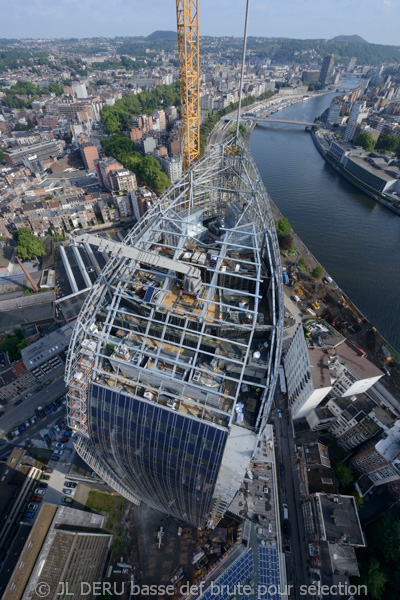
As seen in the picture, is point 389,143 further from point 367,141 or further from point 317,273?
point 317,273

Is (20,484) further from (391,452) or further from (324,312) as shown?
(324,312)

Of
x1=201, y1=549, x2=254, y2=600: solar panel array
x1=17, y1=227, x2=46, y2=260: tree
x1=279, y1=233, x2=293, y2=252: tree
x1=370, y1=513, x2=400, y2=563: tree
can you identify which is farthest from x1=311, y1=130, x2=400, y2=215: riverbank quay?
x1=17, y1=227, x2=46, y2=260: tree

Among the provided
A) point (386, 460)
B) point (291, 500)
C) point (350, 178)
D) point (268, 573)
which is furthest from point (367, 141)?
point (268, 573)

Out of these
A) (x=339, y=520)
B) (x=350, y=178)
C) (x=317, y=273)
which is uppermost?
(x=350, y=178)

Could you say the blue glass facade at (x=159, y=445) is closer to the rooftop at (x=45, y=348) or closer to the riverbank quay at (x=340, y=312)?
the rooftop at (x=45, y=348)

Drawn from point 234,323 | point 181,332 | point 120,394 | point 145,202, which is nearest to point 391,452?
point 234,323

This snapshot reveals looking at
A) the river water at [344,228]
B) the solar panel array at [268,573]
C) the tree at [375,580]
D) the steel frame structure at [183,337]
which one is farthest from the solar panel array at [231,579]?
the river water at [344,228]
